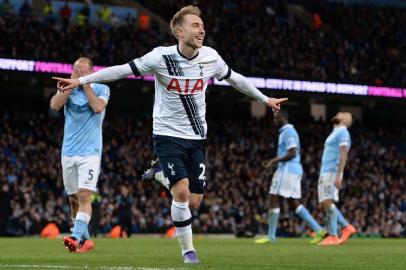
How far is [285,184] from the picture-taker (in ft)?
52.4

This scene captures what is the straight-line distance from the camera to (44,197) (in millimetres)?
25391

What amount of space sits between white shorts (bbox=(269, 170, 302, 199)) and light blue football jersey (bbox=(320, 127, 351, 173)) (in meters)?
0.81

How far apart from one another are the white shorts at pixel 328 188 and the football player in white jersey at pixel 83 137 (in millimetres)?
5749

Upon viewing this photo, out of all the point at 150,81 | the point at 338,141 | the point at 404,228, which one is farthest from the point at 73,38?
the point at 338,141

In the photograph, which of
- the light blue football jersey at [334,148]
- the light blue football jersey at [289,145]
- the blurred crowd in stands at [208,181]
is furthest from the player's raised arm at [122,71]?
the blurred crowd in stands at [208,181]

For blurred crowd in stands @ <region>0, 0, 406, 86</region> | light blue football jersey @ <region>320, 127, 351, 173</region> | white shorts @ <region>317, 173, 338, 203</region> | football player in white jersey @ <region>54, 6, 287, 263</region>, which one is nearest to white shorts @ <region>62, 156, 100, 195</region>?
football player in white jersey @ <region>54, 6, 287, 263</region>

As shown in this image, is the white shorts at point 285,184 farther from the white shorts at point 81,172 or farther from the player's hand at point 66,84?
the player's hand at point 66,84

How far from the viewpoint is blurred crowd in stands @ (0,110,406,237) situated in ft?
81.8

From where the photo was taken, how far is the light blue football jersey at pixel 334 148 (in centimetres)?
1499

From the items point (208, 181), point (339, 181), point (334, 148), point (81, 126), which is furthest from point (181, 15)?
point (208, 181)

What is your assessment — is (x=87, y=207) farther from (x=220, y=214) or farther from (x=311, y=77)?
(x=311, y=77)

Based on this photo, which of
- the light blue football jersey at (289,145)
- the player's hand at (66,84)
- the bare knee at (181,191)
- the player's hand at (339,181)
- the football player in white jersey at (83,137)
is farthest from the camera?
the light blue football jersey at (289,145)

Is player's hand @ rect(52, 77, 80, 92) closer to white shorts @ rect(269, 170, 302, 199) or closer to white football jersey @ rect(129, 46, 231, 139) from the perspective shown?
white football jersey @ rect(129, 46, 231, 139)

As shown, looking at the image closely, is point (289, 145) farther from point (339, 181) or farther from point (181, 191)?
point (181, 191)
